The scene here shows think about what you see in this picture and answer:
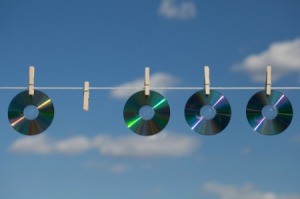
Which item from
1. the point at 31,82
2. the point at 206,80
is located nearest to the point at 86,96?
the point at 31,82

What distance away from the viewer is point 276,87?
1500 cm

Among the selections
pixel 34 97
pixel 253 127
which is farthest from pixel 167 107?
pixel 34 97

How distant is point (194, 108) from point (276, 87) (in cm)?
174

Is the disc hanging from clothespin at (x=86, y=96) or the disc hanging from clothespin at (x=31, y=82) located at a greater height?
the disc hanging from clothespin at (x=31, y=82)

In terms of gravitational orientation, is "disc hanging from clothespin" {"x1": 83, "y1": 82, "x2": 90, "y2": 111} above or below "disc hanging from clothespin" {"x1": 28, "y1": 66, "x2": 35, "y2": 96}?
below

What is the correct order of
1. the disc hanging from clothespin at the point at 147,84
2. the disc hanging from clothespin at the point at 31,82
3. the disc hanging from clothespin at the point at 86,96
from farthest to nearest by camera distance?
the disc hanging from clothespin at the point at 31,82
the disc hanging from clothespin at the point at 86,96
the disc hanging from clothespin at the point at 147,84

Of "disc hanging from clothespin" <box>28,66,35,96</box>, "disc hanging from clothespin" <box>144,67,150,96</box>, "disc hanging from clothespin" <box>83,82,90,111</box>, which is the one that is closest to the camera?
"disc hanging from clothespin" <box>144,67,150,96</box>

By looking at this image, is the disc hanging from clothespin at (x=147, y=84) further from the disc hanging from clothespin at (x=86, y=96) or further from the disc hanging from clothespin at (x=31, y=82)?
Result: the disc hanging from clothespin at (x=31, y=82)

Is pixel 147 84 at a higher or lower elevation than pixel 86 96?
higher

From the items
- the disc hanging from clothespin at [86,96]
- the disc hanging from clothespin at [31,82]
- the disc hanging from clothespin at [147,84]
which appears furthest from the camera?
the disc hanging from clothespin at [31,82]

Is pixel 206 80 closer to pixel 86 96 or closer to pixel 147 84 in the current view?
pixel 147 84

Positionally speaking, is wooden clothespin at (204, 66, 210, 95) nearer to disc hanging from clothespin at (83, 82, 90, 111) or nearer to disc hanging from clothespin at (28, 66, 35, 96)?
disc hanging from clothespin at (83, 82, 90, 111)

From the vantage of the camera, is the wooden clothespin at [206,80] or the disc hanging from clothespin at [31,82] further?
the disc hanging from clothespin at [31,82]

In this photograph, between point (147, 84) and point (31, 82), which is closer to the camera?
point (147, 84)
